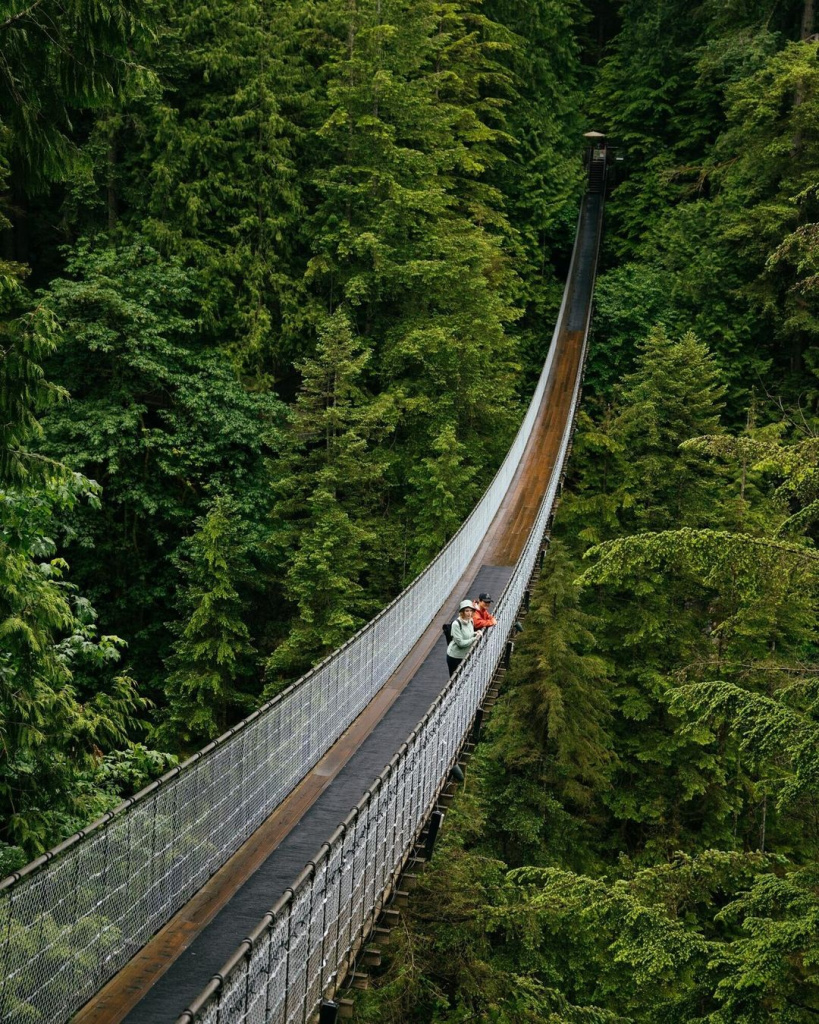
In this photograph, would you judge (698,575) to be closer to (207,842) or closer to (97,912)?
(207,842)

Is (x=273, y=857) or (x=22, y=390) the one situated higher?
(x=22, y=390)

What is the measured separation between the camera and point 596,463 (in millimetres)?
20219

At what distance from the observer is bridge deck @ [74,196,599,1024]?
524cm

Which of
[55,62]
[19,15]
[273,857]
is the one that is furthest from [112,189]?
[273,857]

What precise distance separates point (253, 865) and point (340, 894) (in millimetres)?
1177

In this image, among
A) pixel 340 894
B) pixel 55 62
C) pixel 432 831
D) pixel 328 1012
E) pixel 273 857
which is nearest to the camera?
pixel 55 62

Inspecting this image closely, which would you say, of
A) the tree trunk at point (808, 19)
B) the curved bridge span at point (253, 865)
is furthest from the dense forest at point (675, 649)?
the curved bridge span at point (253, 865)

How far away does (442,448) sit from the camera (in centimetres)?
1767

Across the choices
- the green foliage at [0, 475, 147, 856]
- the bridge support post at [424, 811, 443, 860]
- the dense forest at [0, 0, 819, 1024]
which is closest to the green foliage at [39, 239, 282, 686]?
the dense forest at [0, 0, 819, 1024]

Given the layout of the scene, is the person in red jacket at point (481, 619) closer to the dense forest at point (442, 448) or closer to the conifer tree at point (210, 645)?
the dense forest at point (442, 448)

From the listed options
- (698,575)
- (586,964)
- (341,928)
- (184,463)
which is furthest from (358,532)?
(341,928)

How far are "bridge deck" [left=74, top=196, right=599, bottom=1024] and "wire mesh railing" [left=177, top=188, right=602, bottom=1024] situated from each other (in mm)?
531

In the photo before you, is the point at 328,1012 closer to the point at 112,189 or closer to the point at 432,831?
the point at 432,831

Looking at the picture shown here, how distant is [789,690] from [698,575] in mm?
8890
